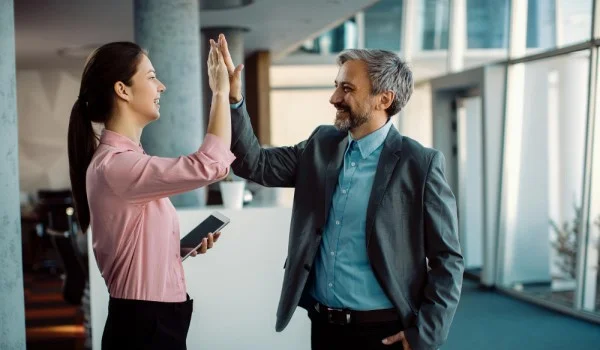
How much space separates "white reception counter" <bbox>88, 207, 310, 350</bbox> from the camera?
14.4 feet

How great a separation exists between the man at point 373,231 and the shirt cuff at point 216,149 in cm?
37

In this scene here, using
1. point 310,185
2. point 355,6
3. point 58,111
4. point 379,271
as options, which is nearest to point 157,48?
point 310,185

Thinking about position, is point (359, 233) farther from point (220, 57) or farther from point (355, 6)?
point (355, 6)

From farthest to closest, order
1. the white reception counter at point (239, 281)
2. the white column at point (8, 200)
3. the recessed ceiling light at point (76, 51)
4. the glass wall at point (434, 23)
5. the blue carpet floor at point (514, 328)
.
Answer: the recessed ceiling light at point (76, 51) → the glass wall at point (434, 23) → the blue carpet floor at point (514, 328) → the white reception counter at point (239, 281) → the white column at point (8, 200)

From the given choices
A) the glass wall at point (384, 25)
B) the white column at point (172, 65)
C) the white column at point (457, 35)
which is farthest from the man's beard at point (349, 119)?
the glass wall at point (384, 25)

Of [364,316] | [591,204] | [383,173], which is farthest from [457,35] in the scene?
[364,316]

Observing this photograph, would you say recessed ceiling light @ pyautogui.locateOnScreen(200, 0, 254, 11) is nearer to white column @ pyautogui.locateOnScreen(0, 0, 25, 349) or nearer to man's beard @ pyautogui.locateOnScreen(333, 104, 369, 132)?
white column @ pyautogui.locateOnScreen(0, 0, 25, 349)

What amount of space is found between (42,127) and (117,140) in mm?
11848

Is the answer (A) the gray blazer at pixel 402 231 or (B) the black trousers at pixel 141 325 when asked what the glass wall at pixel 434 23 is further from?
(B) the black trousers at pixel 141 325

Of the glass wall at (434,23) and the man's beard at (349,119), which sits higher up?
the glass wall at (434,23)

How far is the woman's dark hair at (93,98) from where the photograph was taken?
1.95 meters

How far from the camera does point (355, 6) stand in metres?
8.80

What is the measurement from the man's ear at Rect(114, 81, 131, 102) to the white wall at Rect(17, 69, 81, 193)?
11586 millimetres

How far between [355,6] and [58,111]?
21.6ft
